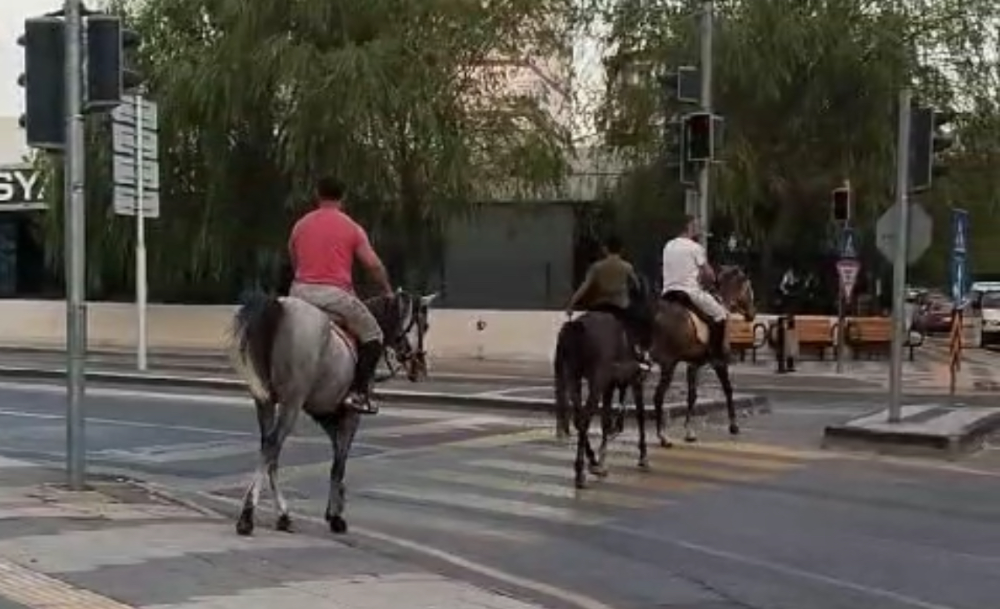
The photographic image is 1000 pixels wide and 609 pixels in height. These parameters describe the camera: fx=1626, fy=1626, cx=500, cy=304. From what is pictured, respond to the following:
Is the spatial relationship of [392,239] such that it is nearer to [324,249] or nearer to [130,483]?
[130,483]

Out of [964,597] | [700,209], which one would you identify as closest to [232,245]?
[700,209]

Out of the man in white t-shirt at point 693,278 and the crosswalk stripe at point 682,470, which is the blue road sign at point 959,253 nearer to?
the man in white t-shirt at point 693,278

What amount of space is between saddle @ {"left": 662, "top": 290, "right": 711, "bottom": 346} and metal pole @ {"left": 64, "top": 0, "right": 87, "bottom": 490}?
6.98 metres

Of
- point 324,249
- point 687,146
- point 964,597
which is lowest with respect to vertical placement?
point 964,597

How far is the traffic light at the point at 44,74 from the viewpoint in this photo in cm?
1284

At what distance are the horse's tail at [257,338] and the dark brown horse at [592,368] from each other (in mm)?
4239

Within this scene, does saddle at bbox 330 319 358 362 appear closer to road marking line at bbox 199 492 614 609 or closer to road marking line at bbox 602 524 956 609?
road marking line at bbox 199 492 614 609

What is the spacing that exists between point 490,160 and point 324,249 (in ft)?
80.2

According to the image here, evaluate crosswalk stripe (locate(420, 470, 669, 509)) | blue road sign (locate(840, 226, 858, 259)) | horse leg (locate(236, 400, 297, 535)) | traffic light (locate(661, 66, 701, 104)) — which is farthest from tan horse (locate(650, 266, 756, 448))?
blue road sign (locate(840, 226, 858, 259))

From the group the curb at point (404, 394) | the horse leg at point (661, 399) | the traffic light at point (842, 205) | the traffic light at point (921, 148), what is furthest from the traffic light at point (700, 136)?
the traffic light at point (842, 205)

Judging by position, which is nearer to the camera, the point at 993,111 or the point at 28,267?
the point at 993,111

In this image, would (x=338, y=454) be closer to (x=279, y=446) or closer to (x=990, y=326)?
(x=279, y=446)

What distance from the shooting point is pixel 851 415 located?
22094mm

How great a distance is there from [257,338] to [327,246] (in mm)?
831
